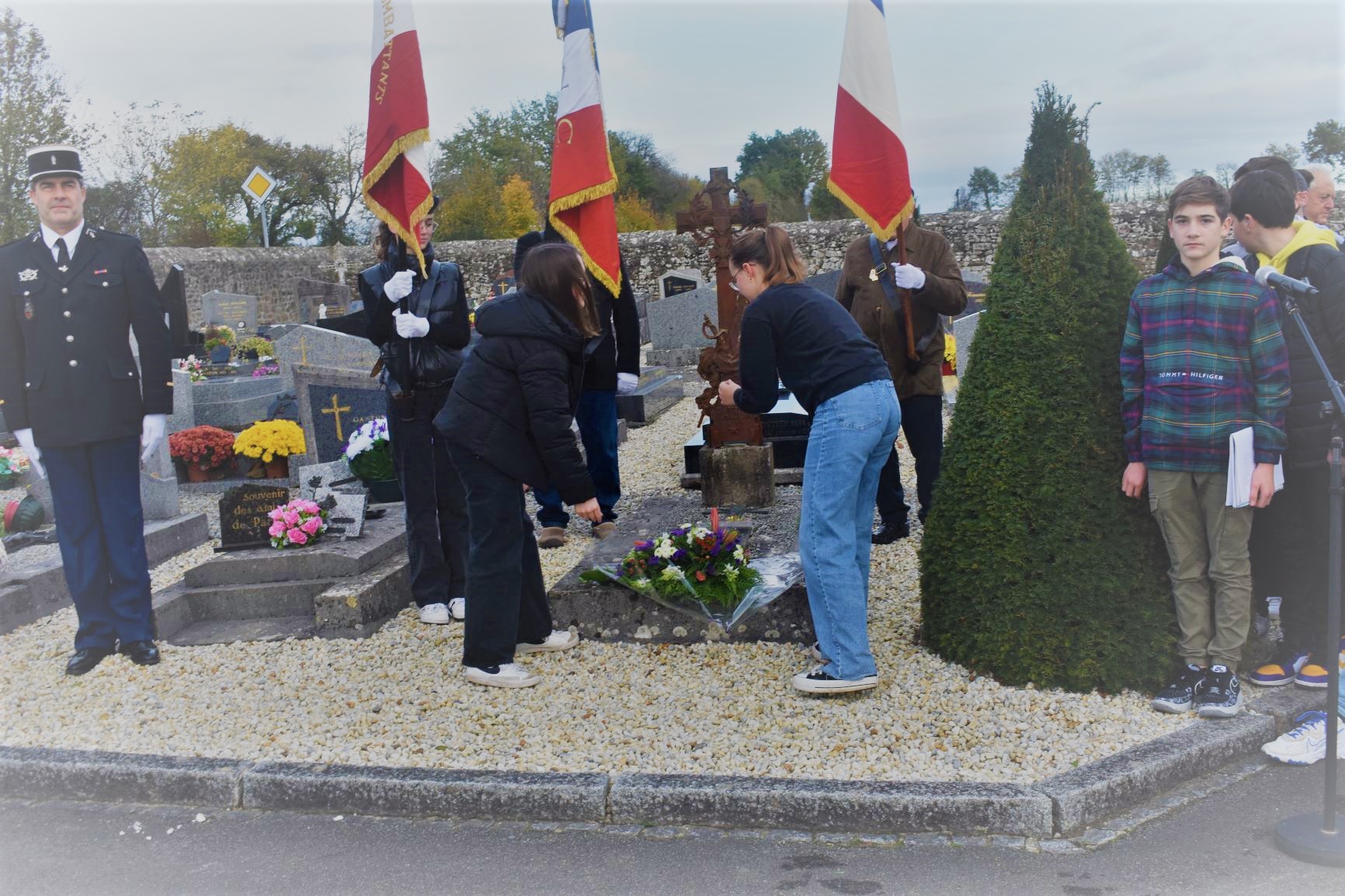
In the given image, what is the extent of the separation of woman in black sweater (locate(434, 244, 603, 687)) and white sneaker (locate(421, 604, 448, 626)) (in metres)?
0.90

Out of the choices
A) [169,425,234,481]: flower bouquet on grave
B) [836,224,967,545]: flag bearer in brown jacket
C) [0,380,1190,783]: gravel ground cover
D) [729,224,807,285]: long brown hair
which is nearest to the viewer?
[0,380,1190,783]: gravel ground cover

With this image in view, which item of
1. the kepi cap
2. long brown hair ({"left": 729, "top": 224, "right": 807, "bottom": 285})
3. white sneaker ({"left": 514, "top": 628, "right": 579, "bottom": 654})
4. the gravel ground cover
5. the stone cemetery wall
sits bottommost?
the gravel ground cover

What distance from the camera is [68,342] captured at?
4711 mm

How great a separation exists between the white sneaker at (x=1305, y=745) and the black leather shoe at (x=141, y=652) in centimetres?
457

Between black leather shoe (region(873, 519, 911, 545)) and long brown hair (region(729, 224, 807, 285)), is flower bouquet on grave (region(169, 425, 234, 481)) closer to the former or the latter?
black leather shoe (region(873, 519, 911, 545))

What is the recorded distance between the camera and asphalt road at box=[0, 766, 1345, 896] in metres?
2.84

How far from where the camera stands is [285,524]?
5680mm

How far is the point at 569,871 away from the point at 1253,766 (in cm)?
225

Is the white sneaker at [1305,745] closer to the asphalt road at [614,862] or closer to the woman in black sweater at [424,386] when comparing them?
the asphalt road at [614,862]

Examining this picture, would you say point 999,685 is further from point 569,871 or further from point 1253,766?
point 569,871

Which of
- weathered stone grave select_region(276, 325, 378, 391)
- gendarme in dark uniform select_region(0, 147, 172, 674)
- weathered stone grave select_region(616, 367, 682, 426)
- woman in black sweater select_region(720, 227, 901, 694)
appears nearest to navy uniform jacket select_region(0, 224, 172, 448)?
gendarme in dark uniform select_region(0, 147, 172, 674)

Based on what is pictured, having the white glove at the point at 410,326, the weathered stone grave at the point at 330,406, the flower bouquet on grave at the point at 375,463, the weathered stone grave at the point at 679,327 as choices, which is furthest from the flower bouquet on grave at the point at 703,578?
the weathered stone grave at the point at 679,327

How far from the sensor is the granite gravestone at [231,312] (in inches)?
791

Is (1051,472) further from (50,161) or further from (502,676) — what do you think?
(50,161)
